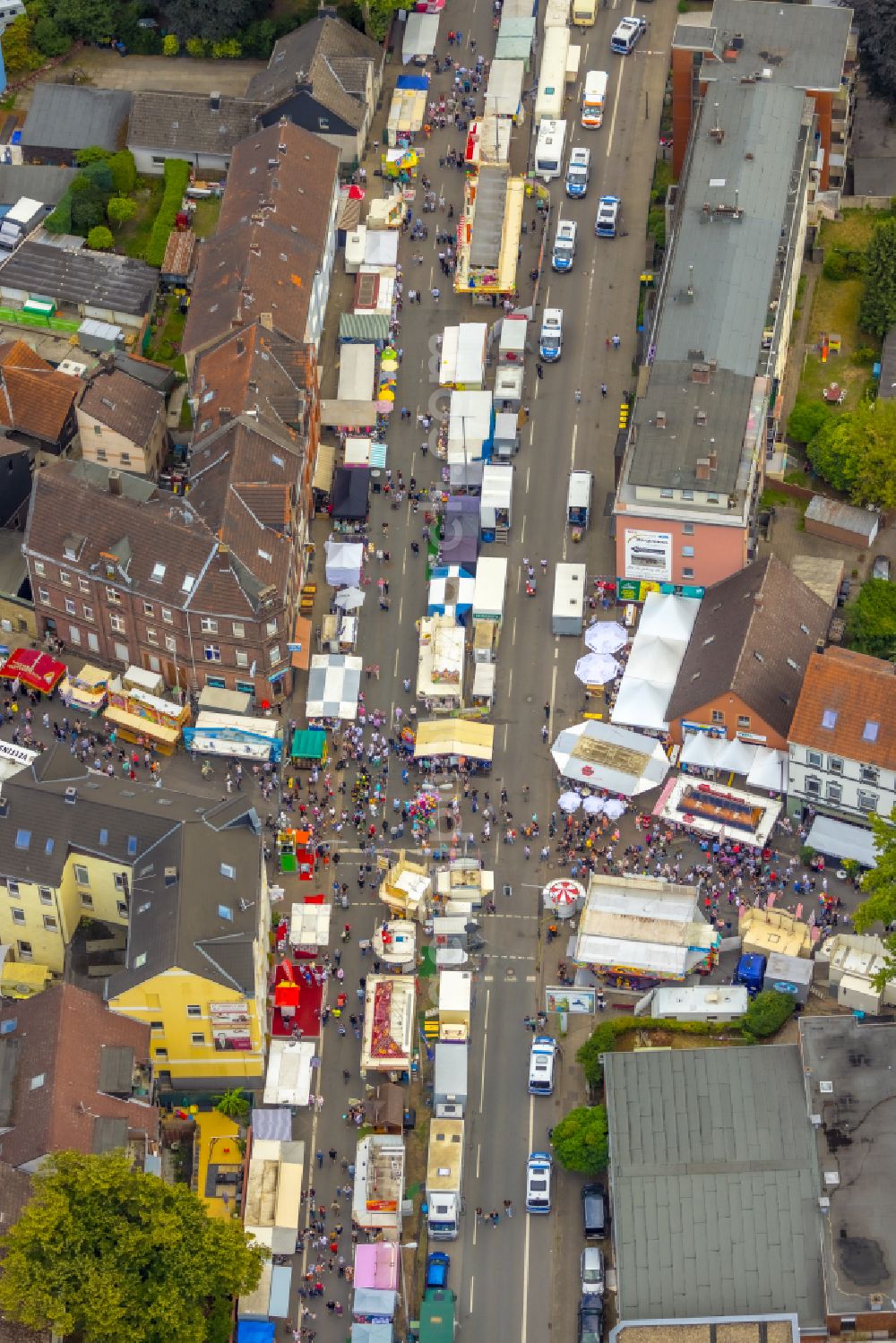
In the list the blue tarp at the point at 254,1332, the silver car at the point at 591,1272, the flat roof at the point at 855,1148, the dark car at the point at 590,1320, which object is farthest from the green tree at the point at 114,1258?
the flat roof at the point at 855,1148

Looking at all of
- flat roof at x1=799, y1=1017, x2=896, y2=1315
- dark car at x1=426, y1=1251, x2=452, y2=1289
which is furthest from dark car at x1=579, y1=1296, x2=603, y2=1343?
flat roof at x1=799, y1=1017, x2=896, y2=1315

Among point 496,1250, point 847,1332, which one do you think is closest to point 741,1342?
point 847,1332

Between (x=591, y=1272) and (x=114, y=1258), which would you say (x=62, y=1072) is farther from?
(x=591, y=1272)

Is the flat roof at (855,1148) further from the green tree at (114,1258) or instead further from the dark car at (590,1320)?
the green tree at (114,1258)

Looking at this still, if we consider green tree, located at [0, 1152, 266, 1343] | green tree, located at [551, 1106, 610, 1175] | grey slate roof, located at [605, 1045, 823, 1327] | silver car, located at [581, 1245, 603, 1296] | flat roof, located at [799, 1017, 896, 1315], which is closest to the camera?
green tree, located at [0, 1152, 266, 1343]

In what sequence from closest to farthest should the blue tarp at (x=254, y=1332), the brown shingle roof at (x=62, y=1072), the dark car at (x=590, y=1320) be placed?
the brown shingle roof at (x=62, y=1072) < the dark car at (x=590, y=1320) < the blue tarp at (x=254, y=1332)

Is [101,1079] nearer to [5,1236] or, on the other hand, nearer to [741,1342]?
[5,1236]

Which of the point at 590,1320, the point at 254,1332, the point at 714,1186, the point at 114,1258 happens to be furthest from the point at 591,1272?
the point at 114,1258

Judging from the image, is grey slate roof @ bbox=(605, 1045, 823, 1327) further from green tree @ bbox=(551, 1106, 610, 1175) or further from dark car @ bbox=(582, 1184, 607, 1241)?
dark car @ bbox=(582, 1184, 607, 1241)
